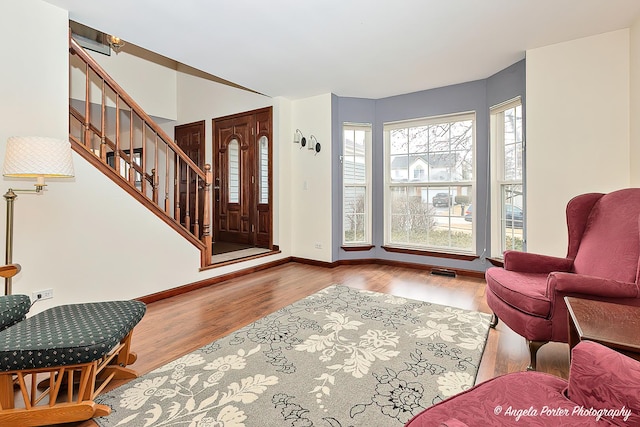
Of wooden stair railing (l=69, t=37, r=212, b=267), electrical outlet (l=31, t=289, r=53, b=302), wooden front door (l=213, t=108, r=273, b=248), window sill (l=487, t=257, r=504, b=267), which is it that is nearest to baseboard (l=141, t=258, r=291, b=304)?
wooden stair railing (l=69, t=37, r=212, b=267)

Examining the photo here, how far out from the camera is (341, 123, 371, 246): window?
15.7 ft

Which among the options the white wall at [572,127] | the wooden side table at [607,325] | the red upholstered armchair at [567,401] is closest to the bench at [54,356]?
the red upholstered armchair at [567,401]

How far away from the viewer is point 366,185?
15.9ft

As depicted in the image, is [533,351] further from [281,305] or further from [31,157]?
[31,157]

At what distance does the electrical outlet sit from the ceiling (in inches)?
88.1

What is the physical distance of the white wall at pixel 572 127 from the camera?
277 cm

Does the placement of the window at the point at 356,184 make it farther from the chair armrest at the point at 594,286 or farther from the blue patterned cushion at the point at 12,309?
the blue patterned cushion at the point at 12,309

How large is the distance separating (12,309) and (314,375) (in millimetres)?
1651

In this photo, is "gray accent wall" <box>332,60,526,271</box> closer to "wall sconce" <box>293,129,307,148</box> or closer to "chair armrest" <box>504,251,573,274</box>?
"wall sconce" <box>293,129,307,148</box>

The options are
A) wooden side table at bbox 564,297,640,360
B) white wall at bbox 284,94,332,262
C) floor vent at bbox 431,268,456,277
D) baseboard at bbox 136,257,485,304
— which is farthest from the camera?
white wall at bbox 284,94,332,262

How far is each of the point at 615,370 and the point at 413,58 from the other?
3.25m

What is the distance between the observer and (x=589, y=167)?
288cm

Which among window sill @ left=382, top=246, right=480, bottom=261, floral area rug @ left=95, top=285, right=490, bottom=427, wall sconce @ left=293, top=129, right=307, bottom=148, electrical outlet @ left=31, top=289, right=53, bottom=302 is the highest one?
wall sconce @ left=293, top=129, right=307, bottom=148

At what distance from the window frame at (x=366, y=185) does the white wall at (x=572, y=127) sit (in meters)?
2.13
